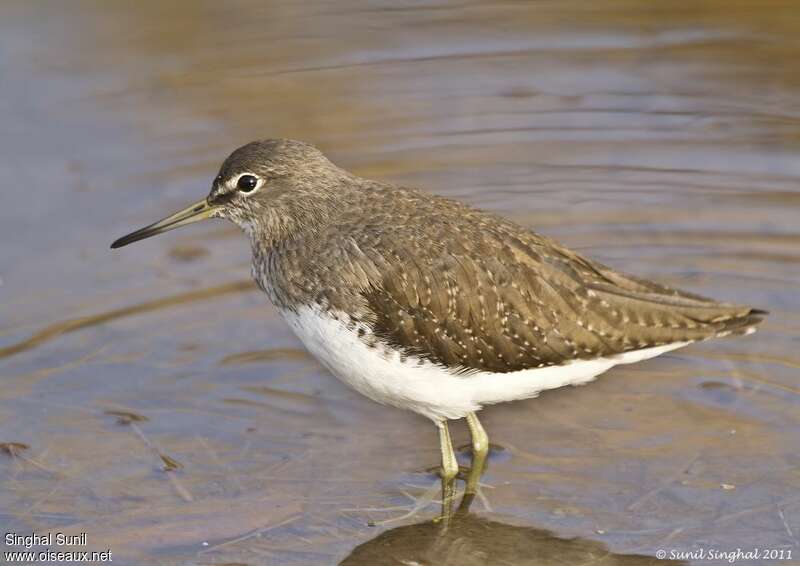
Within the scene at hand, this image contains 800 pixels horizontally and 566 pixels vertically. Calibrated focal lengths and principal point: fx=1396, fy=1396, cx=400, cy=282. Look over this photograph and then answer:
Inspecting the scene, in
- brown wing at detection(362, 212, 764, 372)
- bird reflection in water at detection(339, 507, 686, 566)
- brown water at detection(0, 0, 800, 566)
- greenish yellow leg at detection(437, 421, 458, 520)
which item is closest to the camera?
bird reflection in water at detection(339, 507, 686, 566)

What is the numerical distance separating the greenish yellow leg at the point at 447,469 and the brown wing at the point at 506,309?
802mm

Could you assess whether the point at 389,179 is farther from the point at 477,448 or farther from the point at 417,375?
the point at 417,375

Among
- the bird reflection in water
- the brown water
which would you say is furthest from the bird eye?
the bird reflection in water

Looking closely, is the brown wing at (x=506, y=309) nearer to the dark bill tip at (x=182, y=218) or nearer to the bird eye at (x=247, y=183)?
the bird eye at (x=247, y=183)

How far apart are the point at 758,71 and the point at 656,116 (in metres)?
1.52

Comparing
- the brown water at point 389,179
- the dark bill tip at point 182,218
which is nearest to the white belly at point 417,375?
the brown water at point 389,179

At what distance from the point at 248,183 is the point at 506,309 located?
2079 millimetres

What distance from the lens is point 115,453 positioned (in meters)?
Answer: 10.0

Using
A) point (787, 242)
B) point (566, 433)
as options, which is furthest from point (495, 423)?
point (787, 242)

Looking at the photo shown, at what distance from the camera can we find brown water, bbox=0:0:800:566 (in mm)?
9211

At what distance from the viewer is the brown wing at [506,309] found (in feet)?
29.5

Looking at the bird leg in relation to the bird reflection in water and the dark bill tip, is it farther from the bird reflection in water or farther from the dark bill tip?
the dark bill tip

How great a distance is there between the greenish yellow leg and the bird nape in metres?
0.02

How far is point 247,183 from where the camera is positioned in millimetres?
9805
